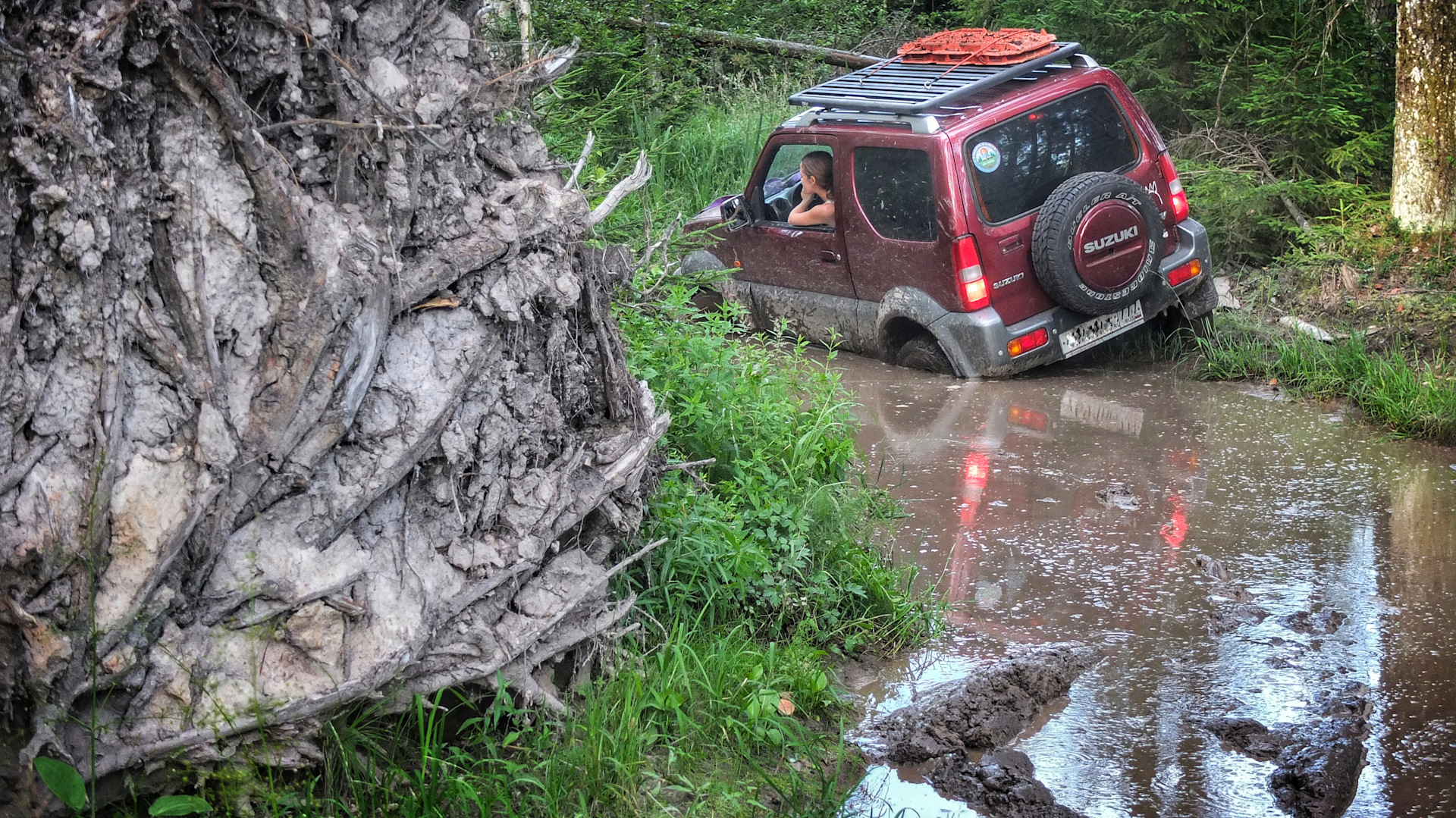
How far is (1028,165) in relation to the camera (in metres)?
7.02

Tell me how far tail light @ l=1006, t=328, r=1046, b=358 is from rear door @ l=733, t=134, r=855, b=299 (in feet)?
4.06

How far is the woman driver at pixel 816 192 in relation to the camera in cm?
790

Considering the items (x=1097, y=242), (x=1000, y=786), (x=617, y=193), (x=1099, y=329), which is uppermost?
(x=617, y=193)

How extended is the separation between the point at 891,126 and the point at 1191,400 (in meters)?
2.44

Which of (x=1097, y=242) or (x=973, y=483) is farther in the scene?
(x=1097, y=242)

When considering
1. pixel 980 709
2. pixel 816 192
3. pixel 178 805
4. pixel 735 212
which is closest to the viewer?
pixel 178 805

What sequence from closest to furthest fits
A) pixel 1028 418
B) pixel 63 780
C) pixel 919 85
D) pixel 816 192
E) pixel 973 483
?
1. pixel 63 780
2. pixel 973 483
3. pixel 1028 418
4. pixel 919 85
5. pixel 816 192

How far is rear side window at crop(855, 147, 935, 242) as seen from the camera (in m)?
7.06

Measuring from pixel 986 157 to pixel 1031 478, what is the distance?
6.86 ft

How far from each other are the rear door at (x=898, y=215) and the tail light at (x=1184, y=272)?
1391 millimetres

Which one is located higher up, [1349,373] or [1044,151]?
[1044,151]

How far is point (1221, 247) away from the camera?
937cm

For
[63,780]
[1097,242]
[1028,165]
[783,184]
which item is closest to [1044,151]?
[1028,165]

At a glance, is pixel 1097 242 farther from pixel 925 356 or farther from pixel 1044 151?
pixel 925 356
